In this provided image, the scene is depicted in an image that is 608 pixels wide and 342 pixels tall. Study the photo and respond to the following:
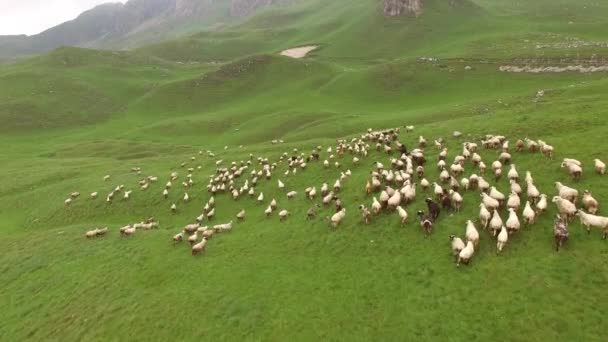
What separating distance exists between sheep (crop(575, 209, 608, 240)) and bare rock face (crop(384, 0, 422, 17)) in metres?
148

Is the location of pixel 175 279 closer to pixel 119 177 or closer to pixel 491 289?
pixel 491 289

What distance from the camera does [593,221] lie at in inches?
813

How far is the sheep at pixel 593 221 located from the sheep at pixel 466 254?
5.68 metres

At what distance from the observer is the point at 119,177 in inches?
2174

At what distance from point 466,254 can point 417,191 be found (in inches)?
333

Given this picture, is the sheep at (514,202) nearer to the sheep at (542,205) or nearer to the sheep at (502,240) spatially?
the sheep at (542,205)

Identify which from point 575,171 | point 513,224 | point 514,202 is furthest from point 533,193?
point 575,171

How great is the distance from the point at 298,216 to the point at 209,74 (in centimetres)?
10657

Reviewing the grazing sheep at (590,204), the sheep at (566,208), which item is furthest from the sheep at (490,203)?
the grazing sheep at (590,204)

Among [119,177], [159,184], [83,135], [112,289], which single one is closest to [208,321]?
[112,289]

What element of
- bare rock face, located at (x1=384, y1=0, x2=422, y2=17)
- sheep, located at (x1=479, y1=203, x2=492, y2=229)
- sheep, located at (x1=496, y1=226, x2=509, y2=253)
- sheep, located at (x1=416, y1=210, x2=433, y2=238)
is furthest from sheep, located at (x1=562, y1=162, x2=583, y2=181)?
bare rock face, located at (x1=384, y1=0, x2=422, y2=17)

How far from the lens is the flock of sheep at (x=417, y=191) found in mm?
22266

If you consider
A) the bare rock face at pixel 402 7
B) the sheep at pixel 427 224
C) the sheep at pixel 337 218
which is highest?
the bare rock face at pixel 402 7

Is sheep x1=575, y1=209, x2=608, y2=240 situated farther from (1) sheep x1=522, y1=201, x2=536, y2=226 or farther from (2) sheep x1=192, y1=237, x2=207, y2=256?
(2) sheep x1=192, y1=237, x2=207, y2=256
